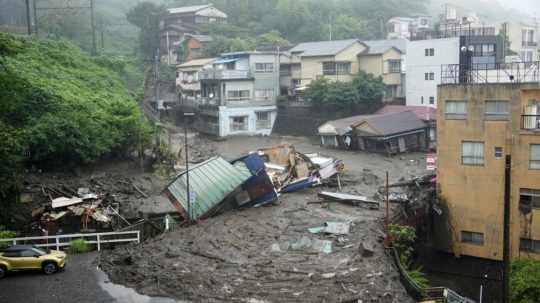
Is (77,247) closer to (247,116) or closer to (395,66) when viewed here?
(247,116)

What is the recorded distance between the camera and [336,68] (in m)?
47.8

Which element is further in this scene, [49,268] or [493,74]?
[493,74]

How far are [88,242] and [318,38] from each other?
5139 cm

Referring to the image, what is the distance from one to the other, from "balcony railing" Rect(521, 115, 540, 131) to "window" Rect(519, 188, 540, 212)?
2.87 m

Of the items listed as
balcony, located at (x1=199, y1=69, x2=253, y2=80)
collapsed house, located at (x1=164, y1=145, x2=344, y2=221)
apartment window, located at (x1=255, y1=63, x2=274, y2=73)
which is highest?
apartment window, located at (x1=255, y1=63, x2=274, y2=73)

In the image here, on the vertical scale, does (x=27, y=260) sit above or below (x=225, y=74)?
below

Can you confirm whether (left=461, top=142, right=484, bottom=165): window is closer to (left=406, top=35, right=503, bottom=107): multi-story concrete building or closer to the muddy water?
(left=406, top=35, right=503, bottom=107): multi-story concrete building

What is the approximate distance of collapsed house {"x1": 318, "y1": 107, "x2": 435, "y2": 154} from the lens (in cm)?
3859

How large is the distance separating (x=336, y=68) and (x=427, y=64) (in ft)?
26.7

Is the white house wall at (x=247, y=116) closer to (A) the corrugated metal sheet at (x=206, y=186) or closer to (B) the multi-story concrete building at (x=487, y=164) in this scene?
(A) the corrugated metal sheet at (x=206, y=186)

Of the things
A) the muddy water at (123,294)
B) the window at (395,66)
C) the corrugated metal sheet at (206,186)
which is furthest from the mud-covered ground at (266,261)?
the window at (395,66)

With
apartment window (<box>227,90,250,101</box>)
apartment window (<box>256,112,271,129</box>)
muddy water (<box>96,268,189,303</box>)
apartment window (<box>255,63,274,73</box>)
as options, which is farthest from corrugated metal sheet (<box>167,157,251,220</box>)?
apartment window (<box>255,63,274,73</box>)

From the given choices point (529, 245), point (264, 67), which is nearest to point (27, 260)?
point (529, 245)

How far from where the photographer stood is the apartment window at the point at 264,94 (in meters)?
49.1
